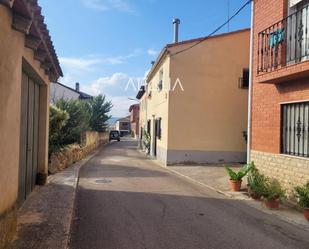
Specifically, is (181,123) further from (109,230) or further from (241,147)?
(109,230)

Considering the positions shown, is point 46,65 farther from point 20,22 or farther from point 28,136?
point 20,22

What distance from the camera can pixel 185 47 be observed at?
1820 centimetres

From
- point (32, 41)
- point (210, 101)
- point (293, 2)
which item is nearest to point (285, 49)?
point (293, 2)

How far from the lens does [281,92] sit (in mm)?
9711

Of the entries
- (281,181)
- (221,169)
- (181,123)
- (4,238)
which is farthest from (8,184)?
(181,123)

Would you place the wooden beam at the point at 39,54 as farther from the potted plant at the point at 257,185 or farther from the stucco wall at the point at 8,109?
the potted plant at the point at 257,185

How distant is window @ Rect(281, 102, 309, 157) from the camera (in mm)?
8844

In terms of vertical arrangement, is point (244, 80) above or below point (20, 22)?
above

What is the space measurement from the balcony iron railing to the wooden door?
6.04m

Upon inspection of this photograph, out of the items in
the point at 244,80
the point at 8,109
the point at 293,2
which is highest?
the point at 293,2

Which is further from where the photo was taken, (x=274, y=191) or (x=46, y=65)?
(x=46, y=65)

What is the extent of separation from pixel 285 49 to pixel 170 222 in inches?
218

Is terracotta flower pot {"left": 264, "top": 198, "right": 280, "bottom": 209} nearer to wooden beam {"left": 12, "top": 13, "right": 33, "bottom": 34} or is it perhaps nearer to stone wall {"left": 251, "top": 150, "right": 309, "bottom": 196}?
stone wall {"left": 251, "top": 150, "right": 309, "bottom": 196}

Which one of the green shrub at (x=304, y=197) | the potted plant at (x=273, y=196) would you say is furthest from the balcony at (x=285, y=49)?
the potted plant at (x=273, y=196)
